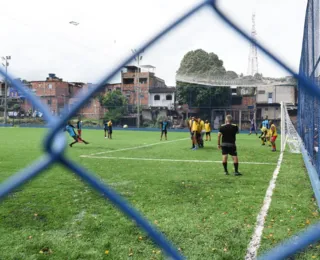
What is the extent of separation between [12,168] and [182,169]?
174 inches

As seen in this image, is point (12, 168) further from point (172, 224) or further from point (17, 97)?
point (17, 97)

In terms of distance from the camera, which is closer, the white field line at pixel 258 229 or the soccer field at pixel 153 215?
the white field line at pixel 258 229

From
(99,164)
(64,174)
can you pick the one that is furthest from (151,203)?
(99,164)

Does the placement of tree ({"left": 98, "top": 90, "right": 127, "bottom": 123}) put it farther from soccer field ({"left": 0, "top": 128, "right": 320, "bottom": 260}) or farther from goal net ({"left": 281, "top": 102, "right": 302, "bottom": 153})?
goal net ({"left": 281, "top": 102, "right": 302, "bottom": 153})

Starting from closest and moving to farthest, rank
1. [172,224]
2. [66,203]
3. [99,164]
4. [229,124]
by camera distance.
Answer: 1. [172,224]
2. [66,203]
3. [229,124]
4. [99,164]

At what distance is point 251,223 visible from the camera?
463 cm

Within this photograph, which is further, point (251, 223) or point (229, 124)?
point (229, 124)

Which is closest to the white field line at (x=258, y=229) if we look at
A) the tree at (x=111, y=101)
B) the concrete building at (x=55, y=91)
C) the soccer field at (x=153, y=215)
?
the soccer field at (x=153, y=215)

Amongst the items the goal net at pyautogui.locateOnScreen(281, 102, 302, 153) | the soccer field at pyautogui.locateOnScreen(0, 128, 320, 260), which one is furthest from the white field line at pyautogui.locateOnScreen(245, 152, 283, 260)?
the goal net at pyautogui.locateOnScreen(281, 102, 302, 153)

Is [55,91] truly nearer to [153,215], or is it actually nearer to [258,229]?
[258,229]

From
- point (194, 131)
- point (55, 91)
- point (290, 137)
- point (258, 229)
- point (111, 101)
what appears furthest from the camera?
point (290, 137)

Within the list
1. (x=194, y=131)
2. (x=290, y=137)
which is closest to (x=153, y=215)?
(x=194, y=131)

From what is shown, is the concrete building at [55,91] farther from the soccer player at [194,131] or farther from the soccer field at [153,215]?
the soccer player at [194,131]

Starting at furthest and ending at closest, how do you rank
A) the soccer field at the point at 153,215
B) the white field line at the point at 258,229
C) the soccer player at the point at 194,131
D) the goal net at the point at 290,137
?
the soccer player at the point at 194,131
the goal net at the point at 290,137
the soccer field at the point at 153,215
the white field line at the point at 258,229
